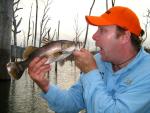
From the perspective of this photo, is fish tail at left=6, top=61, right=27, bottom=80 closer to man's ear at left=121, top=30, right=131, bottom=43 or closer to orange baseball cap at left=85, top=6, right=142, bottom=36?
orange baseball cap at left=85, top=6, right=142, bottom=36

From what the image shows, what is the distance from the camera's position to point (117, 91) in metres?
4.20

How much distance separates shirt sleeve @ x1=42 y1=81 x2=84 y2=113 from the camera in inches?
189

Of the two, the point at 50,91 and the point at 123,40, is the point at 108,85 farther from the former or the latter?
the point at 50,91

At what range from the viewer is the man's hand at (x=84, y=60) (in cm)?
431

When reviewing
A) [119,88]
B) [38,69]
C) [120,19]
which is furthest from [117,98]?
[38,69]

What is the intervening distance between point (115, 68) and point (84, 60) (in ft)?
1.25

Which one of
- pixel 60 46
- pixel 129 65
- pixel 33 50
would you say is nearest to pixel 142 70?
pixel 129 65

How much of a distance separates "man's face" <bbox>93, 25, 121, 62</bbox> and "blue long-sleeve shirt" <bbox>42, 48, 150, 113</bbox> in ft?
0.63

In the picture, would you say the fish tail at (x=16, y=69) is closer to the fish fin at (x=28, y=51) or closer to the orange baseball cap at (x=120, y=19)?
the fish fin at (x=28, y=51)

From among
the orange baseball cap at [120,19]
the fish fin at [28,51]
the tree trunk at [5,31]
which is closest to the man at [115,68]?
the orange baseball cap at [120,19]

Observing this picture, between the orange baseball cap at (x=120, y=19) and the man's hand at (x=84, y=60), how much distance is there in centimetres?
35

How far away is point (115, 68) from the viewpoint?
445 centimetres

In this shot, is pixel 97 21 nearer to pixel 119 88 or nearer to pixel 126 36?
pixel 126 36

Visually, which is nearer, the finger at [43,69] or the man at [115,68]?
the man at [115,68]
